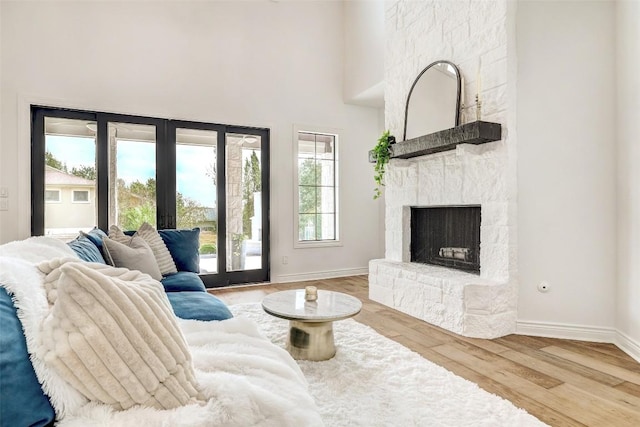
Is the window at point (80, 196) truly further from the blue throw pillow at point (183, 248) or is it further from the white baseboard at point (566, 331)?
the white baseboard at point (566, 331)

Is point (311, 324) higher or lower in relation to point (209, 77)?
lower

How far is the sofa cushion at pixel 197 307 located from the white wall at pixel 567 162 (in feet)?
7.76

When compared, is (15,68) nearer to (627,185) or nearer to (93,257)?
(93,257)

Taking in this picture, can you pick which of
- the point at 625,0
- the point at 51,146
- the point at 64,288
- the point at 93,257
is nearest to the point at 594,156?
the point at 625,0

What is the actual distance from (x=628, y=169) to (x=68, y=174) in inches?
199

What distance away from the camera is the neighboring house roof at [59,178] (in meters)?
3.71

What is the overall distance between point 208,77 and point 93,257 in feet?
10.1

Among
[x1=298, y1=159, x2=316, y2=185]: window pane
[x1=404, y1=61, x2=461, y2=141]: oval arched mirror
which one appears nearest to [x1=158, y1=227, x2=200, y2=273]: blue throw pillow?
[x1=298, y1=159, x2=316, y2=185]: window pane

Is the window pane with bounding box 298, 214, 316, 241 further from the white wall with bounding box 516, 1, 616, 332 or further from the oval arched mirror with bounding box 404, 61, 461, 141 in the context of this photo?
the white wall with bounding box 516, 1, 616, 332

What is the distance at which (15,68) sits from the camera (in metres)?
3.51

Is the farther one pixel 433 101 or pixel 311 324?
pixel 433 101

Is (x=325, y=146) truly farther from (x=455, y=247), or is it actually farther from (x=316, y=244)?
(x=455, y=247)

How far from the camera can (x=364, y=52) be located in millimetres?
4867

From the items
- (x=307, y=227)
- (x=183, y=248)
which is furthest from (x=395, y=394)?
(x=307, y=227)
